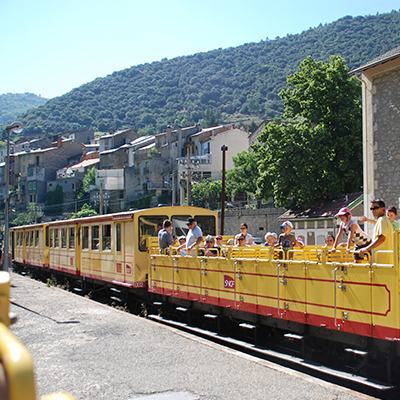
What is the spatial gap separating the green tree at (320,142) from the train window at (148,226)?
17.4 meters

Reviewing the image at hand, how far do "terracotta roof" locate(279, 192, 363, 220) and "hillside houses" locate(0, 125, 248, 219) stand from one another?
36.2 meters

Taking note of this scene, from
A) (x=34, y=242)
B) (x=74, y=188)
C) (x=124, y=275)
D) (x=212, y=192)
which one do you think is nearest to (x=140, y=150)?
(x=74, y=188)

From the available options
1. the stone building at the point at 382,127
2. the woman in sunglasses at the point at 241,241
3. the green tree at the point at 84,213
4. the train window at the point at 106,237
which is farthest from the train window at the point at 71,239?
the green tree at the point at 84,213

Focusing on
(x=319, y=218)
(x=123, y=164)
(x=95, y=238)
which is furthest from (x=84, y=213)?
(x=95, y=238)

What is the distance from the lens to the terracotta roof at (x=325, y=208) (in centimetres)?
2805

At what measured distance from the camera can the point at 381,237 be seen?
6.27 metres

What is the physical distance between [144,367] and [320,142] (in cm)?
2479

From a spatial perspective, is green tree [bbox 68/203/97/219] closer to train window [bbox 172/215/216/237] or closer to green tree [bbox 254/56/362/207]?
green tree [bbox 254/56/362/207]

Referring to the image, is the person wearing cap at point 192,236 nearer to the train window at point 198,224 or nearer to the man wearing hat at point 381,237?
the train window at point 198,224

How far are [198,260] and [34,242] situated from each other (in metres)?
17.2

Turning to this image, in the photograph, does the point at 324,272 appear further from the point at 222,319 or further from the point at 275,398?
the point at 222,319

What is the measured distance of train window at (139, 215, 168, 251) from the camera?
13.4m

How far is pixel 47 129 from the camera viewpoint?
194 meters

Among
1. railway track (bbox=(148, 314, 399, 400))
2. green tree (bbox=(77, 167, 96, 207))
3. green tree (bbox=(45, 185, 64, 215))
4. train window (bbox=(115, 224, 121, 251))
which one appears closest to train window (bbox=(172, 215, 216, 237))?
train window (bbox=(115, 224, 121, 251))
